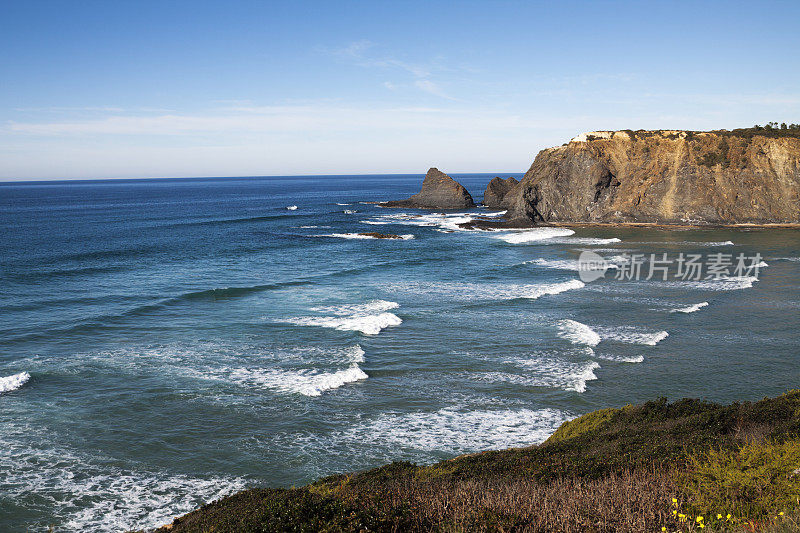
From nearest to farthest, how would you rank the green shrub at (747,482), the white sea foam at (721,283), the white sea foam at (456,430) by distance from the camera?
the green shrub at (747,482) → the white sea foam at (456,430) → the white sea foam at (721,283)

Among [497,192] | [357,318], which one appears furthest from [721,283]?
[497,192]

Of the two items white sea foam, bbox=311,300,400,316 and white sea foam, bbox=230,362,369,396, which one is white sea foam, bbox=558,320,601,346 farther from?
white sea foam, bbox=230,362,369,396

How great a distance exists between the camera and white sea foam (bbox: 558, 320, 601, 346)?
976 inches

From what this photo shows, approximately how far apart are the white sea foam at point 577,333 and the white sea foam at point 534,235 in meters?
33.0

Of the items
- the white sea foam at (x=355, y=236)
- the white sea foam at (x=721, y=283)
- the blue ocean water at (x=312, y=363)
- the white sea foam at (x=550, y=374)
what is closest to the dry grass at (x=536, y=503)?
the blue ocean water at (x=312, y=363)

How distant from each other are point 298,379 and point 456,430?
22.8 ft

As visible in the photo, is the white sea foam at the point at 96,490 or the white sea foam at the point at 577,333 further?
the white sea foam at the point at 577,333

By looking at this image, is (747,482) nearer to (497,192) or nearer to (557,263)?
(557,263)

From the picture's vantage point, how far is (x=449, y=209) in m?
103

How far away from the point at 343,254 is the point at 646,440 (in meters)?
42.3

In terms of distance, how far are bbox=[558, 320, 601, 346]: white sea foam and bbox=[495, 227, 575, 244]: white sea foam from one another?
→ 33024 millimetres

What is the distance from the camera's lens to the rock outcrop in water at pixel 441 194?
10450 cm

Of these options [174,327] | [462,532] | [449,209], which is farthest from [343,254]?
[449,209]

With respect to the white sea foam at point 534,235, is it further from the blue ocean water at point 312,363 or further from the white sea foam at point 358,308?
the white sea foam at point 358,308
